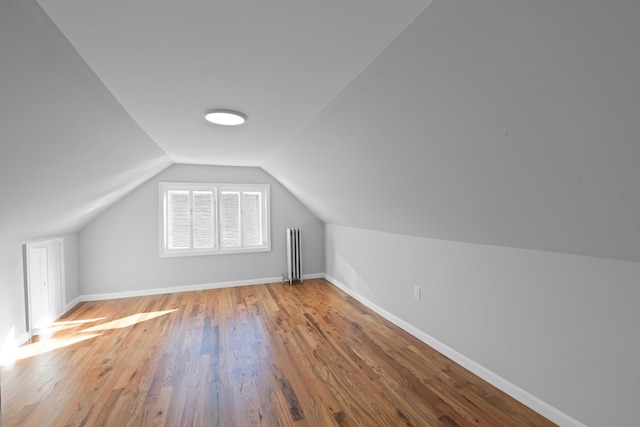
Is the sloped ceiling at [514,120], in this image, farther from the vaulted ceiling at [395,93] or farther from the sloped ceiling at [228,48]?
the sloped ceiling at [228,48]

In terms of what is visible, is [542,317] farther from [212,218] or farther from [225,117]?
[212,218]

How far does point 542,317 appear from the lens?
1933 mm

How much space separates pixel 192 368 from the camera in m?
2.51

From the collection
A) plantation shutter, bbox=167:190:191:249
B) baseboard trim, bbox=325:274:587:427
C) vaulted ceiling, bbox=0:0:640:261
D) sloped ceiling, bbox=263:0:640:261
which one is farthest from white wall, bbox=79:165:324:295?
sloped ceiling, bbox=263:0:640:261

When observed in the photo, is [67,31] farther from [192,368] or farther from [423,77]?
[192,368]

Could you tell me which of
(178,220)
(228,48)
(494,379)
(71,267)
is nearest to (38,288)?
(71,267)

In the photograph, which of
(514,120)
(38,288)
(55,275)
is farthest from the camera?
(55,275)

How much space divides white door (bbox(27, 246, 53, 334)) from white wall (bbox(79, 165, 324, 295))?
2.65 ft

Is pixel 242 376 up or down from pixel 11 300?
down

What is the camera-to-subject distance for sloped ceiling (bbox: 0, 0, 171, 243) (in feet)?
3.84

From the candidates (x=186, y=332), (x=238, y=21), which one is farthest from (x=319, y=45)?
(x=186, y=332)

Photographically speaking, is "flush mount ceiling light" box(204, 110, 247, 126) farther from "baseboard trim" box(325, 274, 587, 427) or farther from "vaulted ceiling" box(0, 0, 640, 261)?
"baseboard trim" box(325, 274, 587, 427)

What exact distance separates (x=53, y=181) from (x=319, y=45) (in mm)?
2337

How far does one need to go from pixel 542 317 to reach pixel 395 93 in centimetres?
183
